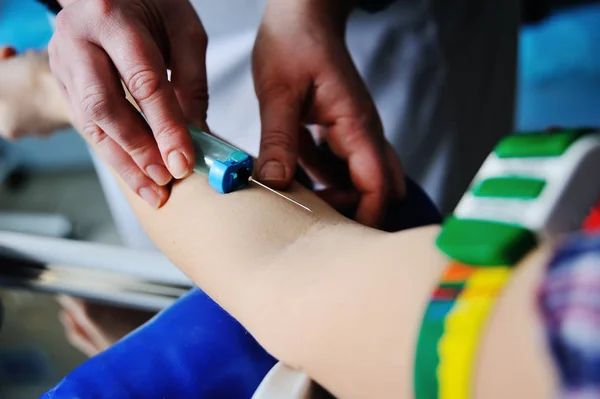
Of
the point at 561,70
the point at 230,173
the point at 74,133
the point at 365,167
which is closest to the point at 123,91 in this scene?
the point at 230,173

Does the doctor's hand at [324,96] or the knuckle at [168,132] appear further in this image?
the doctor's hand at [324,96]

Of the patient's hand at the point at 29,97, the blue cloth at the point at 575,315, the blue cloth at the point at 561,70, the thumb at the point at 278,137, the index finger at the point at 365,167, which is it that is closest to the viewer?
the blue cloth at the point at 575,315

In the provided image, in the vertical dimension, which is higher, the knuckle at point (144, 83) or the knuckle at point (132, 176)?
the knuckle at point (144, 83)

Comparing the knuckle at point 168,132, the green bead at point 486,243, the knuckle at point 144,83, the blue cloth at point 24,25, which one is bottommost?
the blue cloth at point 24,25

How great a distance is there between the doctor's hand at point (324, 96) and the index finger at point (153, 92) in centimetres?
11

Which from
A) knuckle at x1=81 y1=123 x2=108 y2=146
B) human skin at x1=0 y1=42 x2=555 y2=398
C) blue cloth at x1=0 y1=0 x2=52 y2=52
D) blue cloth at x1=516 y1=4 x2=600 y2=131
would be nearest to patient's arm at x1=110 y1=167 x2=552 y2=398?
human skin at x1=0 y1=42 x2=555 y2=398

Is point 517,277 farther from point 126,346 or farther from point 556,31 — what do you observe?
point 556,31

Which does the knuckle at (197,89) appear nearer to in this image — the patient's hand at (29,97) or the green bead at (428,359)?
the patient's hand at (29,97)

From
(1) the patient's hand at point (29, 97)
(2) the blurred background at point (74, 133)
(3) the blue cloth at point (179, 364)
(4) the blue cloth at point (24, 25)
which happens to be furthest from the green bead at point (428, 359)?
(4) the blue cloth at point (24, 25)

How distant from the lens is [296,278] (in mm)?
394

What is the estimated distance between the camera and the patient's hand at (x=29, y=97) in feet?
2.69

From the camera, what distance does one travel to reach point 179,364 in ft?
1.50

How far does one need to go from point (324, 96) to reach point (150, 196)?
0.75 feet

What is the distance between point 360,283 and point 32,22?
5.31 feet
